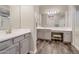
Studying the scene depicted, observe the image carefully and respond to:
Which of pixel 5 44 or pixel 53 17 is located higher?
pixel 53 17

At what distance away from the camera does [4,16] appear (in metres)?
2.21

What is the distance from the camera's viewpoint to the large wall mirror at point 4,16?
2.09 m

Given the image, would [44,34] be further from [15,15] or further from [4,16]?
[4,16]

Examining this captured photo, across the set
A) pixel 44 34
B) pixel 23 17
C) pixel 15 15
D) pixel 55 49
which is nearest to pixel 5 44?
pixel 15 15

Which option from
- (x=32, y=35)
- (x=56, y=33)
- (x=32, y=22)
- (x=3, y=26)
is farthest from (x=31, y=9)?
(x=56, y=33)

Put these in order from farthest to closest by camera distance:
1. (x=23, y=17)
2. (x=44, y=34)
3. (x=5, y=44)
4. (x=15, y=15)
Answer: (x=44, y=34) → (x=23, y=17) → (x=15, y=15) → (x=5, y=44)

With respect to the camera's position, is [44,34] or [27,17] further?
[44,34]

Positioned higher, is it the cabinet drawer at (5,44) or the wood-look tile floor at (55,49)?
the cabinet drawer at (5,44)

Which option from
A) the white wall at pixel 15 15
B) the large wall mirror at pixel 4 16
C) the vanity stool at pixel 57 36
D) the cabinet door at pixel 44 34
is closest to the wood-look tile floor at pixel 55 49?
the cabinet door at pixel 44 34

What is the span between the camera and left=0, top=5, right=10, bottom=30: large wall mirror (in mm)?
2090

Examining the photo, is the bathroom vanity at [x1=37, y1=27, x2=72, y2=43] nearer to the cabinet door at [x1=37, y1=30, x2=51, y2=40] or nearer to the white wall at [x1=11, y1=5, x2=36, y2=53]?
the cabinet door at [x1=37, y1=30, x2=51, y2=40]

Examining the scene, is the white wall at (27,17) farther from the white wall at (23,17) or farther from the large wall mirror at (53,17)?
the large wall mirror at (53,17)

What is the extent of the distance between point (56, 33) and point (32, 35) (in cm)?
155

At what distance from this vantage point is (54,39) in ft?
13.0
